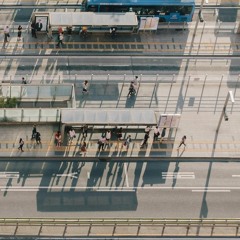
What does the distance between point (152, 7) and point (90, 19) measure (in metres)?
8.09

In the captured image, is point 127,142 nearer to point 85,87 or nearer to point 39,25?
point 85,87

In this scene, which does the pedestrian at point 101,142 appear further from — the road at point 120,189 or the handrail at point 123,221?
the handrail at point 123,221

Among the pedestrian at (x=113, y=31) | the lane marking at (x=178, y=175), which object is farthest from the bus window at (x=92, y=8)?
the lane marking at (x=178, y=175)

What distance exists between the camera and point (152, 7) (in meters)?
64.6

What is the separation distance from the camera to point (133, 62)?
202ft

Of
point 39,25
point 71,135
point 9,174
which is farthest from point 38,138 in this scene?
point 39,25

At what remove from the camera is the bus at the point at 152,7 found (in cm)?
6394

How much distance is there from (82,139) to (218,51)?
21583mm

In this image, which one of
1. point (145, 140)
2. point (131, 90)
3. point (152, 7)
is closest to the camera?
point (145, 140)

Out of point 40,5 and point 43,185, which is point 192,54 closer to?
point 40,5

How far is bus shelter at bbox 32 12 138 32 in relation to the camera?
203ft

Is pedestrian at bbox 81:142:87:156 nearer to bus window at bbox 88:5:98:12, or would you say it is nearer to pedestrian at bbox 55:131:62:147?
pedestrian at bbox 55:131:62:147

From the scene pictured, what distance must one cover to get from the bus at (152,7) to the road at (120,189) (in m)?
21.6

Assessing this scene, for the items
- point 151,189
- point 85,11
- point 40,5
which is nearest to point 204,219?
point 151,189
